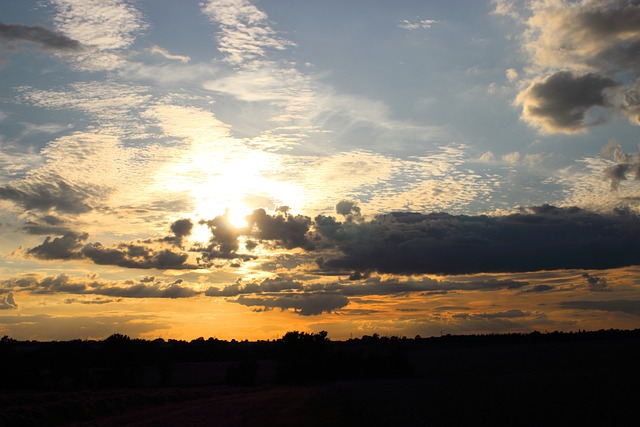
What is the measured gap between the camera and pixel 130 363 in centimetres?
13388

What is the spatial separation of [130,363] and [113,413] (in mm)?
69858

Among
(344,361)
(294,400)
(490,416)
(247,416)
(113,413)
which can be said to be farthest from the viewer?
(344,361)

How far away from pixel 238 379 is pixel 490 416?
91.3 m

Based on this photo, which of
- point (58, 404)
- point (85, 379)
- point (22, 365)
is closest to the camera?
point (58, 404)

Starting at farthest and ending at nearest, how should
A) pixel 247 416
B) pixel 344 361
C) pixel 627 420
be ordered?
Answer: pixel 344 361, pixel 247 416, pixel 627 420

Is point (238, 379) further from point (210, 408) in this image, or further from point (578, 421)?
point (578, 421)

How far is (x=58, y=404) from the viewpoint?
6297 cm

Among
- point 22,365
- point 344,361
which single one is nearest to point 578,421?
point 344,361

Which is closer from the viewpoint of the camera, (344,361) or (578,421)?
(578,421)

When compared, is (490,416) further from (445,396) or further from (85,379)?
(85,379)

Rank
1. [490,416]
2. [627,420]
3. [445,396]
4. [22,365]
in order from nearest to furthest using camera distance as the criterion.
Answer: [627,420], [490,416], [445,396], [22,365]

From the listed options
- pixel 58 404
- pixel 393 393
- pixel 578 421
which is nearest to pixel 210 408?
pixel 58 404

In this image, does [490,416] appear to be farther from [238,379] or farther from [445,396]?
[238,379]

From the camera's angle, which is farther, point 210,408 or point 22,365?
point 22,365
